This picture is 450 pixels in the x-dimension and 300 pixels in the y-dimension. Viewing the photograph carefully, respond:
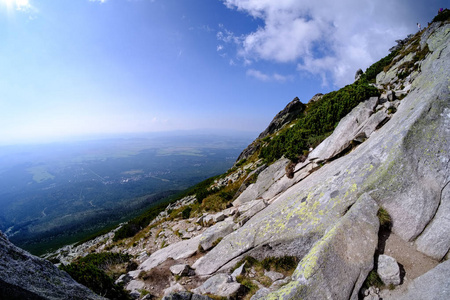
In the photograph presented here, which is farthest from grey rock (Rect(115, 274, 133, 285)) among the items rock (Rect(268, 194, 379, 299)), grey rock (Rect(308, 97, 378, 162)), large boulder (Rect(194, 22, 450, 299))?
grey rock (Rect(308, 97, 378, 162))

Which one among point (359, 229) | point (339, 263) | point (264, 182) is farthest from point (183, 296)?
point (264, 182)

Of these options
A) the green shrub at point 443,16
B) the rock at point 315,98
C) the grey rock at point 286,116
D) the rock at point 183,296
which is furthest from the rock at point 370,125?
the rock at point 315,98

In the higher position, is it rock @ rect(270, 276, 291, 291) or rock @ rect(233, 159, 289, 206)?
rock @ rect(233, 159, 289, 206)

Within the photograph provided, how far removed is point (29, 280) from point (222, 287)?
5987 millimetres

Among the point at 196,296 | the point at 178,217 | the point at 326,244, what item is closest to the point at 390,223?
the point at 326,244

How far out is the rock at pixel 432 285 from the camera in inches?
168

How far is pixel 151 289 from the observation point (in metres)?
9.41

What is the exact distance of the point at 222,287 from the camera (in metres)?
7.38

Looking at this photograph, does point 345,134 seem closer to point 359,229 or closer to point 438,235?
point 438,235

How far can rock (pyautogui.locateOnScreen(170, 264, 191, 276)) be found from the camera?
9648 mm

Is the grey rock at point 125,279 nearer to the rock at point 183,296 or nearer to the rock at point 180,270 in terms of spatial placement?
the rock at point 180,270

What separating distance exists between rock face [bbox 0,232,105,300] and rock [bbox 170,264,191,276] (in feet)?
17.6

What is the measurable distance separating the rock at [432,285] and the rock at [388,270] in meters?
0.30

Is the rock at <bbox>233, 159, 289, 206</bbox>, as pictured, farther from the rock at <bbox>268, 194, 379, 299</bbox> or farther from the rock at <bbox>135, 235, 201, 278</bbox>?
the rock at <bbox>268, 194, 379, 299</bbox>
